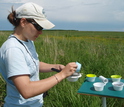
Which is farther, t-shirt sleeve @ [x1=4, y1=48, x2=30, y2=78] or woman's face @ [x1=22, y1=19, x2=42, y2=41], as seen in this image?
woman's face @ [x1=22, y1=19, x2=42, y2=41]

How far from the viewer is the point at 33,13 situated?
133cm

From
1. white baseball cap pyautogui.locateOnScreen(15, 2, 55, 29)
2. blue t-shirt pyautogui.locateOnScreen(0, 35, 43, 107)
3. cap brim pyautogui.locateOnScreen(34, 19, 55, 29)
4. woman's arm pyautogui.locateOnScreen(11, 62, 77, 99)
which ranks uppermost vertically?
white baseball cap pyautogui.locateOnScreen(15, 2, 55, 29)

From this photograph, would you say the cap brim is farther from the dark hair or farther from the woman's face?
the dark hair

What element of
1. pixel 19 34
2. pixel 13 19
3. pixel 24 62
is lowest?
pixel 24 62

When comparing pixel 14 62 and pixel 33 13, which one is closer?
pixel 14 62

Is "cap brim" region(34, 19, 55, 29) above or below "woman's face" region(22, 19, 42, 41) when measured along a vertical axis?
above

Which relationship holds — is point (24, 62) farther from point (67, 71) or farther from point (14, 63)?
point (67, 71)

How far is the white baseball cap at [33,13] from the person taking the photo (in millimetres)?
1323

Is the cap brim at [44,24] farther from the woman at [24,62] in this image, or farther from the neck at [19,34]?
the neck at [19,34]

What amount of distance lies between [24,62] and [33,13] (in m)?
0.42

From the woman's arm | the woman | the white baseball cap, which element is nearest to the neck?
the woman

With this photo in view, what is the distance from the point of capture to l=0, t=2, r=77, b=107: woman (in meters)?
1.16

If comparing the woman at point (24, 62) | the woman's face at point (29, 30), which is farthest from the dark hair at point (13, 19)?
the woman's face at point (29, 30)

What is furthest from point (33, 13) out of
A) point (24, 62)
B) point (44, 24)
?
point (24, 62)
